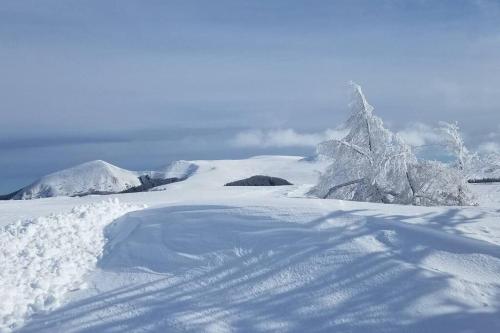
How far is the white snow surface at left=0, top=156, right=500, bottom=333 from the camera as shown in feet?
22.6

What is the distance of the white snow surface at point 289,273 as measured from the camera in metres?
6.89

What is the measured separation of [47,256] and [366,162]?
12481mm

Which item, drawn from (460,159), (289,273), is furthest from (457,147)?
(289,273)

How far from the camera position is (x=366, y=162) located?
19.1 meters

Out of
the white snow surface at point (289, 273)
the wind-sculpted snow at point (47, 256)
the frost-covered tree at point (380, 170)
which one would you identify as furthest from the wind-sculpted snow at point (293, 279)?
the frost-covered tree at point (380, 170)

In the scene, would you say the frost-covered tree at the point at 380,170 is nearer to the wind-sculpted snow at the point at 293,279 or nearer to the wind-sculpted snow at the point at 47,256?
the wind-sculpted snow at the point at 293,279

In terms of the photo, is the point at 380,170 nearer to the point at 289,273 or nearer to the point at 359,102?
the point at 359,102

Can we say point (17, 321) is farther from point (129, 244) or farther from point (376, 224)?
point (376, 224)

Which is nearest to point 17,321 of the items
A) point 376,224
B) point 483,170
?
point 376,224

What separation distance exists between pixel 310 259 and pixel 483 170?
12.4 meters

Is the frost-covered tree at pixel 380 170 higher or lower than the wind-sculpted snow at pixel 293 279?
higher

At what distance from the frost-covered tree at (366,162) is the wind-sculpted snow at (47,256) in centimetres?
901

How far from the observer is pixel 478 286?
733 cm

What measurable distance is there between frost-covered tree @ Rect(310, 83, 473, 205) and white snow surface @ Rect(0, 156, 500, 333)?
275 inches
